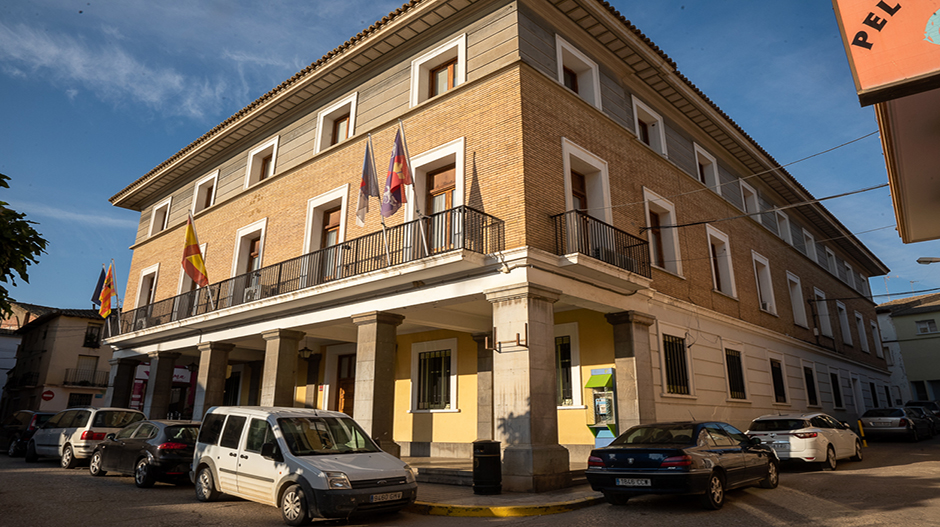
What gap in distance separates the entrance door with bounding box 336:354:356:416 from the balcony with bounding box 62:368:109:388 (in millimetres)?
29032

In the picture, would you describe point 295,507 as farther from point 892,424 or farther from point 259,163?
point 892,424

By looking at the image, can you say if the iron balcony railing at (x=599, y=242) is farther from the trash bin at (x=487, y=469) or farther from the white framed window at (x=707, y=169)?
the white framed window at (x=707, y=169)

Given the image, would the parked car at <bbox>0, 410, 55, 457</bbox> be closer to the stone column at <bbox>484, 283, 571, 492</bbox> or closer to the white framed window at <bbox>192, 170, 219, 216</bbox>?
the white framed window at <bbox>192, 170, 219, 216</bbox>

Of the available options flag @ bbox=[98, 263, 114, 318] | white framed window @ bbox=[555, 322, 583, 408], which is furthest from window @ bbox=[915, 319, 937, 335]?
flag @ bbox=[98, 263, 114, 318]

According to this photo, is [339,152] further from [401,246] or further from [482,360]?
[482,360]

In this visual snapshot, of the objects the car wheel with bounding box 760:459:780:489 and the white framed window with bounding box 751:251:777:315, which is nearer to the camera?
the car wheel with bounding box 760:459:780:489

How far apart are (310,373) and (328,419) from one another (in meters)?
12.2

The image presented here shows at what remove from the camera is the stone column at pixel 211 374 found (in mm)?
18188

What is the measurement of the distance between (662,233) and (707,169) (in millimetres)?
5036

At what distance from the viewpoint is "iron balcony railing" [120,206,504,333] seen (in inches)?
475

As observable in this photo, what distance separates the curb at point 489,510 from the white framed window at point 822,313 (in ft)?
74.2

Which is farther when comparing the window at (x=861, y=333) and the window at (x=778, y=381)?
the window at (x=861, y=333)

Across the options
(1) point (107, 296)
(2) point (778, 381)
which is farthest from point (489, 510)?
(1) point (107, 296)

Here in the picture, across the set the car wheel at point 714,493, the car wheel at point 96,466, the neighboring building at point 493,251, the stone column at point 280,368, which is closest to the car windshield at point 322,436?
→ the neighboring building at point 493,251
